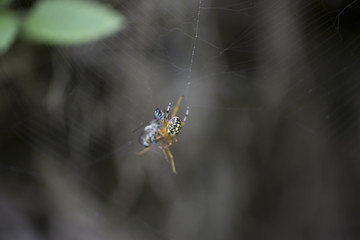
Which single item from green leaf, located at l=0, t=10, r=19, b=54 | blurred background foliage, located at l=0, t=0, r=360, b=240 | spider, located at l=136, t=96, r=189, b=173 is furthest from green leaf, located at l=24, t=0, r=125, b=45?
spider, located at l=136, t=96, r=189, b=173

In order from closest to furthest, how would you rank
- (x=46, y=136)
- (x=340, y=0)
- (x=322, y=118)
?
(x=340, y=0)
(x=46, y=136)
(x=322, y=118)

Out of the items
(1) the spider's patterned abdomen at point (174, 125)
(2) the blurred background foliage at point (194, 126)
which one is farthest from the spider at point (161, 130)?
(2) the blurred background foliage at point (194, 126)

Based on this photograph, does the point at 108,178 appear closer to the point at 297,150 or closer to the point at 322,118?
the point at 297,150

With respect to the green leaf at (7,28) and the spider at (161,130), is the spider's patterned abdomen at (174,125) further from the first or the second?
the green leaf at (7,28)

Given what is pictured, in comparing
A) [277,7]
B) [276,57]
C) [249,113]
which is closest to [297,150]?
[249,113]

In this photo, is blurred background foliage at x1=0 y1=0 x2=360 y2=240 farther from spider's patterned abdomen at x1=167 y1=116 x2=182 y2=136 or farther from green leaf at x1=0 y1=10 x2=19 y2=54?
green leaf at x1=0 y1=10 x2=19 y2=54
